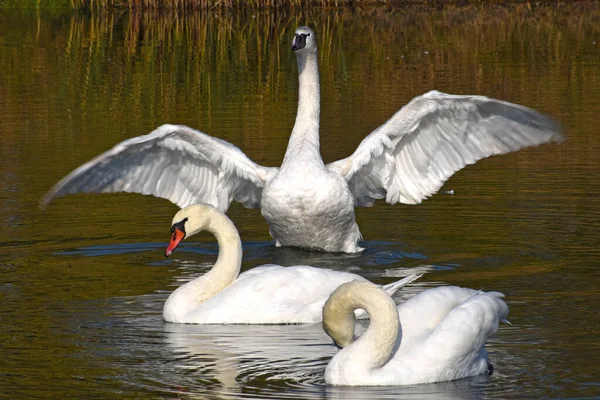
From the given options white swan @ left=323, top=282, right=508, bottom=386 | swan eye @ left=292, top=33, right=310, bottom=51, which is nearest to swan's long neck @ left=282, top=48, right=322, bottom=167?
swan eye @ left=292, top=33, right=310, bottom=51

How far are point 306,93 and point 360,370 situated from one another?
532 cm

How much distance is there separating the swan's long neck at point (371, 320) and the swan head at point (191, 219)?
98.3 inches

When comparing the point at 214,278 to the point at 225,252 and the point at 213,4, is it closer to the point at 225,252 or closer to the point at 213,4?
the point at 225,252

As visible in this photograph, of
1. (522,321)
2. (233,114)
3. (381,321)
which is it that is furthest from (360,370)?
(233,114)

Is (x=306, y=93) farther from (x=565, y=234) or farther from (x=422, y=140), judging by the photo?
(x=565, y=234)

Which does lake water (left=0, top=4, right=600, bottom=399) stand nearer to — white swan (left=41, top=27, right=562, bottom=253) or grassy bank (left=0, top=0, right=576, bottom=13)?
white swan (left=41, top=27, right=562, bottom=253)

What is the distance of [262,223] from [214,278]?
376 centimetres

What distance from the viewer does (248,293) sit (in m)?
8.98

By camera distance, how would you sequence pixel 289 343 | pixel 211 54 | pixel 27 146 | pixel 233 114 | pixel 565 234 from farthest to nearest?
pixel 211 54
pixel 233 114
pixel 27 146
pixel 565 234
pixel 289 343

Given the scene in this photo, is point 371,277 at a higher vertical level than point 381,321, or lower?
lower

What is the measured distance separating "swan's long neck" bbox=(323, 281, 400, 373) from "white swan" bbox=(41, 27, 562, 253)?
3994 millimetres

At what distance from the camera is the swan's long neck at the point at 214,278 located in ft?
29.6

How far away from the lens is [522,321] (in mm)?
8539

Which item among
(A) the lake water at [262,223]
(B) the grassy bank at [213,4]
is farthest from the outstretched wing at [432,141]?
(B) the grassy bank at [213,4]
